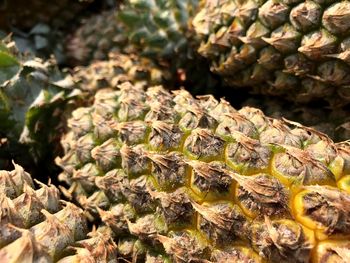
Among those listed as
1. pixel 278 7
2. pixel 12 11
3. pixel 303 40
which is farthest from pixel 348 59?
pixel 12 11

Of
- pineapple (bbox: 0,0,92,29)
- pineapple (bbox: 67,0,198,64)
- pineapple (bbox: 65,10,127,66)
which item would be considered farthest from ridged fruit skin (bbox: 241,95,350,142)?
pineapple (bbox: 0,0,92,29)

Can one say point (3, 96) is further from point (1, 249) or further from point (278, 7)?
point (278, 7)

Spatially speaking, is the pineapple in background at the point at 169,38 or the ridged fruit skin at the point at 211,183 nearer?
the ridged fruit skin at the point at 211,183

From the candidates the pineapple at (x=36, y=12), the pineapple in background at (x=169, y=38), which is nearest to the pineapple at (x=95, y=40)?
the pineapple at (x=36, y=12)

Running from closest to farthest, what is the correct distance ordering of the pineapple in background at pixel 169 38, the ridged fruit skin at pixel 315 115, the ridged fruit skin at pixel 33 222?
1. the ridged fruit skin at pixel 33 222
2. the ridged fruit skin at pixel 315 115
3. the pineapple in background at pixel 169 38

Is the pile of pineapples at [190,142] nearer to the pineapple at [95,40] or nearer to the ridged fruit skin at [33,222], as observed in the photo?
the ridged fruit skin at [33,222]

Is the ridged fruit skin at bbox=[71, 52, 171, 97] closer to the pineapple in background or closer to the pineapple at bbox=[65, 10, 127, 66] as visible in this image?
the pineapple in background
